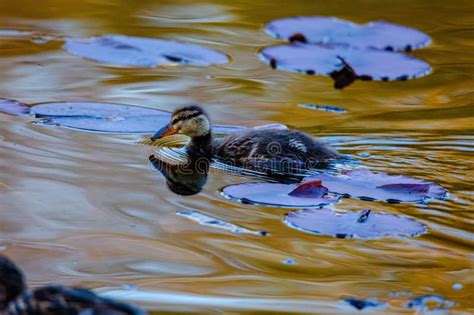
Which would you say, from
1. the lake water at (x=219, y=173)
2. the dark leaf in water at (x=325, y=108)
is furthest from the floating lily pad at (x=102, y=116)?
the dark leaf in water at (x=325, y=108)

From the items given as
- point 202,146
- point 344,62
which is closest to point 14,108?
point 202,146

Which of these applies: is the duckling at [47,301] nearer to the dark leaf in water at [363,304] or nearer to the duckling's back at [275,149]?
the dark leaf in water at [363,304]

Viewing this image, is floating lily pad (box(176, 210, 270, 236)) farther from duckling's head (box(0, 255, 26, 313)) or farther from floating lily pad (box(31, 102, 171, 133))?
floating lily pad (box(31, 102, 171, 133))

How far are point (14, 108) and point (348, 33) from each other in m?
3.18

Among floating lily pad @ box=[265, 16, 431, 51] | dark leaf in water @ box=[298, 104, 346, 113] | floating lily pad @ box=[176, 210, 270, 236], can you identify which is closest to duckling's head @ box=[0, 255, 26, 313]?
floating lily pad @ box=[176, 210, 270, 236]

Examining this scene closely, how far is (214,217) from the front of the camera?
207 inches

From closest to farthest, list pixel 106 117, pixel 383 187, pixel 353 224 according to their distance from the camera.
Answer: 1. pixel 353 224
2. pixel 383 187
3. pixel 106 117

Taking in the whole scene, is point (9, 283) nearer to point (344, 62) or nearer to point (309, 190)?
point (309, 190)

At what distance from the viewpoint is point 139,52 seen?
27.2ft

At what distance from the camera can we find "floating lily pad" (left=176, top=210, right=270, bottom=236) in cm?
506

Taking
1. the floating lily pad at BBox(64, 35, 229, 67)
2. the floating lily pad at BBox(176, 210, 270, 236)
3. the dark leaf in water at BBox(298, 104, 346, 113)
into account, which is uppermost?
the floating lily pad at BBox(64, 35, 229, 67)

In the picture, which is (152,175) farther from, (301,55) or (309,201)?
(301,55)

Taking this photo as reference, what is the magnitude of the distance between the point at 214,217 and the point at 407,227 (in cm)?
94

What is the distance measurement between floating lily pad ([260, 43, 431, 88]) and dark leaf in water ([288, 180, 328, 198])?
Result: 240cm
